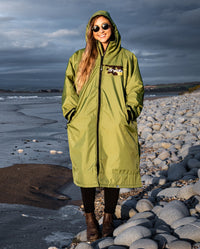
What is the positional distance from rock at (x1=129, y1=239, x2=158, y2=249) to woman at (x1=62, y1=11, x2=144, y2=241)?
51 cm

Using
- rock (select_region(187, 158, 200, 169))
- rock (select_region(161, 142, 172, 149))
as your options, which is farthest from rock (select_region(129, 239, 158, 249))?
rock (select_region(161, 142, 172, 149))

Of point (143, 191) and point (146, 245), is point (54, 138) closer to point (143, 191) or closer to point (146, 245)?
point (143, 191)

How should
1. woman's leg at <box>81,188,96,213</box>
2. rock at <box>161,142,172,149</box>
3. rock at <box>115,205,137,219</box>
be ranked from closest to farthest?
1. woman's leg at <box>81,188,96,213</box>
2. rock at <box>115,205,137,219</box>
3. rock at <box>161,142,172,149</box>

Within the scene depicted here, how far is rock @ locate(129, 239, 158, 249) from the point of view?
2227 mm

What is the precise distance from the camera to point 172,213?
281 cm

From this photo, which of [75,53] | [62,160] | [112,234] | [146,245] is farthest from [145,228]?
[62,160]

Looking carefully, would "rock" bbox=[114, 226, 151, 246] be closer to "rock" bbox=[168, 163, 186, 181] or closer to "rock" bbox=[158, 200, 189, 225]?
"rock" bbox=[158, 200, 189, 225]

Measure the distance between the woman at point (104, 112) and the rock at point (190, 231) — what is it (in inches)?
20.7

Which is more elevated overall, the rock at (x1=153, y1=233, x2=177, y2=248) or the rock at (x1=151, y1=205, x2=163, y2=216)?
the rock at (x1=153, y1=233, x2=177, y2=248)

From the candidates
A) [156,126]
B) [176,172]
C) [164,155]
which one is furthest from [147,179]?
[156,126]

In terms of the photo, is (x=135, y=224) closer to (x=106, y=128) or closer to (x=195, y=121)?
(x=106, y=128)

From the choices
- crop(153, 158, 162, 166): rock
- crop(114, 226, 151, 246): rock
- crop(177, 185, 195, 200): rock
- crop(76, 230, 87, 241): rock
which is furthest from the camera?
crop(153, 158, 162, 166): rock

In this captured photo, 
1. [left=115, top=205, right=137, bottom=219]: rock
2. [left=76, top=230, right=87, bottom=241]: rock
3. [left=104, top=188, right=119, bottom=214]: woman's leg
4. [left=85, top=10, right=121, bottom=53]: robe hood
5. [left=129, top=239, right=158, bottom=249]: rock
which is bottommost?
[left=76, top=230, right=87, bottom=241]: rock

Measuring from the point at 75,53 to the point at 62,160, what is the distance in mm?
3564
